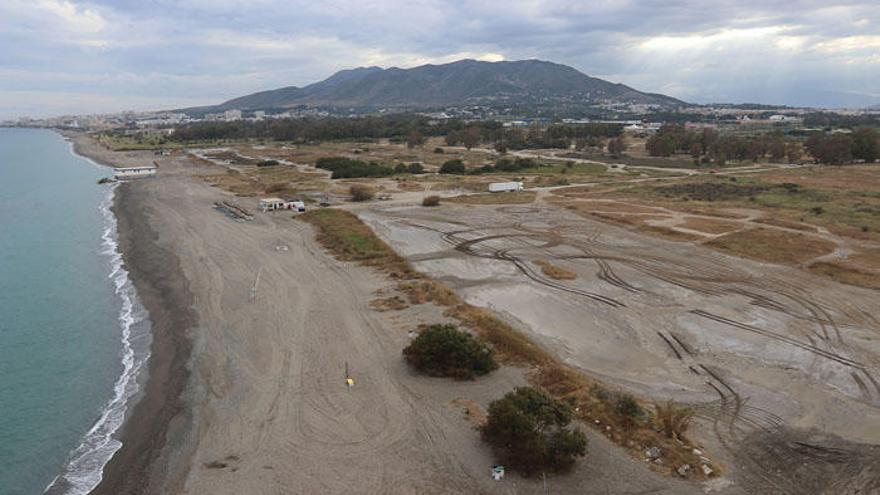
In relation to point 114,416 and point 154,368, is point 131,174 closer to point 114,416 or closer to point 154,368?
point 154,368

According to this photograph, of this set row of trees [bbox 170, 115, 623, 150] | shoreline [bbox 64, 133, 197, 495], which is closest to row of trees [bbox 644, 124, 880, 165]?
row of trees [bbox 170, 115, 623, 150]

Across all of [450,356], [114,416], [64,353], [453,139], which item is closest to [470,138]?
[453,139]

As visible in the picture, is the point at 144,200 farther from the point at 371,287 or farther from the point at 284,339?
the point at 284,339

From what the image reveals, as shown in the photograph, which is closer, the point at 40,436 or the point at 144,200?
the point at 40,436

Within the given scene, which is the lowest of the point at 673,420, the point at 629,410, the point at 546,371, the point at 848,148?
the point at 546,371

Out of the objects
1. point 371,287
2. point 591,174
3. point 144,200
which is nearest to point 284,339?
point 371,287

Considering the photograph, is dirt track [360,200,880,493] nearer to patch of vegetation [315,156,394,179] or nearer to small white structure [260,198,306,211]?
small white structure [260,198,306,211]

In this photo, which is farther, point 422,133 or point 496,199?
point 422,133
